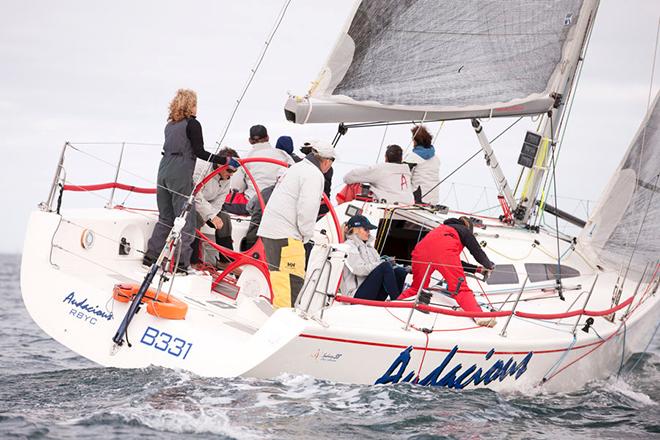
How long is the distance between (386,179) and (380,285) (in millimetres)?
1997

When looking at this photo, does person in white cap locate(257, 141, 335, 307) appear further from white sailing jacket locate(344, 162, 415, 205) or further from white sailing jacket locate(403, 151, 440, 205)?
white sailing jacket locate(403, 151, 440, 205)

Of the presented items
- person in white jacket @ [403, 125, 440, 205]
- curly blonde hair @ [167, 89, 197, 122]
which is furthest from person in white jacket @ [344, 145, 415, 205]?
curly blonde hair @ [167, 89, 197, 122]

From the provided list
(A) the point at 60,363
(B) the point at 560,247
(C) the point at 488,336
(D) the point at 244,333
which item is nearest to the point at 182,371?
(D) the point at 244,333

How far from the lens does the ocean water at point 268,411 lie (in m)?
4.38

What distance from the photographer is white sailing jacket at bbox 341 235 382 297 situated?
6238 millimetres

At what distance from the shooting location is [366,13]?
688 cm

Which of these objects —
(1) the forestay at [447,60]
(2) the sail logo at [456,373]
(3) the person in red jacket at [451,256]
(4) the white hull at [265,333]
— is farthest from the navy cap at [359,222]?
(2) the sail logo at [456,373]

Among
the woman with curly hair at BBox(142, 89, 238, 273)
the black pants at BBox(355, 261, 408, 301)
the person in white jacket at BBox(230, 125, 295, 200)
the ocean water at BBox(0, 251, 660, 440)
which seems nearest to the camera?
the ocean water at BBox(0, 251, 660, 440)

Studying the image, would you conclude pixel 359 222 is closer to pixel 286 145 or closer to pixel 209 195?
pixel 209 195

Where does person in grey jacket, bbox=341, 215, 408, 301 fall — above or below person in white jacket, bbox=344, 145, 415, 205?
below

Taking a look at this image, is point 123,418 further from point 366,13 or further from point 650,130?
point 650,130

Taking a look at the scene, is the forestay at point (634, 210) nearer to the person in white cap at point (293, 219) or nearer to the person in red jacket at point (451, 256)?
the person in red jacket at point (451, 256)

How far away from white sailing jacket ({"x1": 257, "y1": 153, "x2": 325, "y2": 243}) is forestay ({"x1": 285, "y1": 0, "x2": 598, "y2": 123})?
3.81 ft

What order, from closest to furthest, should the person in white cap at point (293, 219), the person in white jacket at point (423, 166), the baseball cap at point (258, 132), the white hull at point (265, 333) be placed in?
the white hull at point (265, 333)
the person in white cap at point (293, 219)
the baseball cap at point (258, 132)
the person in white jacket at point (423, 166)
